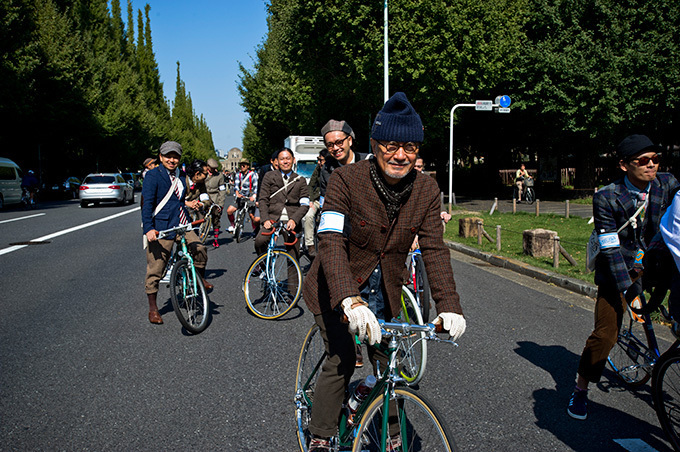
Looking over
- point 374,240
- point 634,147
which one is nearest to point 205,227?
point 634,147

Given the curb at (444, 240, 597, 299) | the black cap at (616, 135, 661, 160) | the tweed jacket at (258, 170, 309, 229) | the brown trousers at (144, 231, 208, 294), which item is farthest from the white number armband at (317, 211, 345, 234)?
the curb at (444, 240, 597, 299)

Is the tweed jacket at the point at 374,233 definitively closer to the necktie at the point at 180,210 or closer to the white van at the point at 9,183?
the necktie at the point at 180,210

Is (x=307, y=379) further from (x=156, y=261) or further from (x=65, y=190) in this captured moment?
(x=65, y=190)

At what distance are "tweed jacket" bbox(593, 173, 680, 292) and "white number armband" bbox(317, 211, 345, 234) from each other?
2120 millimetres

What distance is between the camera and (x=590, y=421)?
146 inches

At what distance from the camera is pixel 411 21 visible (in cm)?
2259

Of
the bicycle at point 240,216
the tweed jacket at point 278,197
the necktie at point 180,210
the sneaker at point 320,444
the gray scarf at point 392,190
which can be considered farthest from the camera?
the bicycle at point 240,216

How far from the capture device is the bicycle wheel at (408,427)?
2.15 metres

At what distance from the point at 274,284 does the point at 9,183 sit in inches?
986

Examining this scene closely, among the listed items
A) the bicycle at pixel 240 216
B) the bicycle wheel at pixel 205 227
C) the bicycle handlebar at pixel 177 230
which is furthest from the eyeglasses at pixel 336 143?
the bicycle at pixel 240 216

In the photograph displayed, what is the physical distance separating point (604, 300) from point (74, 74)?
132 ft

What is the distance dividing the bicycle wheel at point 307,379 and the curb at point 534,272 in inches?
218

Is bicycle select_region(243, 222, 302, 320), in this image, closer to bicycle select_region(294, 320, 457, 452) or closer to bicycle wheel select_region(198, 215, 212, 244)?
bicycle select_region(294, 320, 457, 452)

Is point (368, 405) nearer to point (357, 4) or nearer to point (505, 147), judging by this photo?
point (357, 4)
